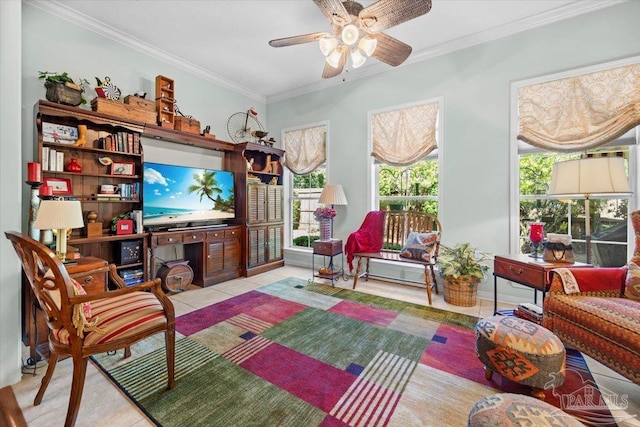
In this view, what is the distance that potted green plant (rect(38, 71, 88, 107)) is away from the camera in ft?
8.34

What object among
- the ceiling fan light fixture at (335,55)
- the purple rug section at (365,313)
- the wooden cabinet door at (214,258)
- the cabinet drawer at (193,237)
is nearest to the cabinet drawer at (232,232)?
the wooden cabinet door at (214,258)

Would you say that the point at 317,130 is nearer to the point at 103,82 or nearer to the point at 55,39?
the point at 103,82

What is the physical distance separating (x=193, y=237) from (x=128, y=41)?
2474mm

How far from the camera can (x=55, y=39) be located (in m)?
2.78

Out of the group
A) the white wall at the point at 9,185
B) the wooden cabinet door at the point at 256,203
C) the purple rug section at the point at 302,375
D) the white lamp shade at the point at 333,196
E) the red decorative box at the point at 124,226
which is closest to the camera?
the purple rug section at the point at 302,375

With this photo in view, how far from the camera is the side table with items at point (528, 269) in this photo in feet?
6.91

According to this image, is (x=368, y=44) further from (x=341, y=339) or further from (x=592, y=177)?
(x=341, y=339)

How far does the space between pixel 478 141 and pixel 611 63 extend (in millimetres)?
1258

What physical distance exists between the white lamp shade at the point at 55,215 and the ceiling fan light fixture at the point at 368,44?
246cm

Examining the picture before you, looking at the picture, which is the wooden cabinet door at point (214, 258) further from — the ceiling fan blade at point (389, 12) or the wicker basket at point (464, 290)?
the ceiling fan blade at point (389, 12)

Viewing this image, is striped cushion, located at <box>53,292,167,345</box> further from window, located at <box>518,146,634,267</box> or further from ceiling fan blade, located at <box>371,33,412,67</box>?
Answer: window, located at <box>518,146,634,267</box>

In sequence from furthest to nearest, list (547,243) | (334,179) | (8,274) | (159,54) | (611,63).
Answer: (334,179)
(159,54)
(611,63)
(547,243)
(8,274)

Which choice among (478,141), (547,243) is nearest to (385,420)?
(547,243)

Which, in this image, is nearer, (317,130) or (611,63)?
(611,63)
